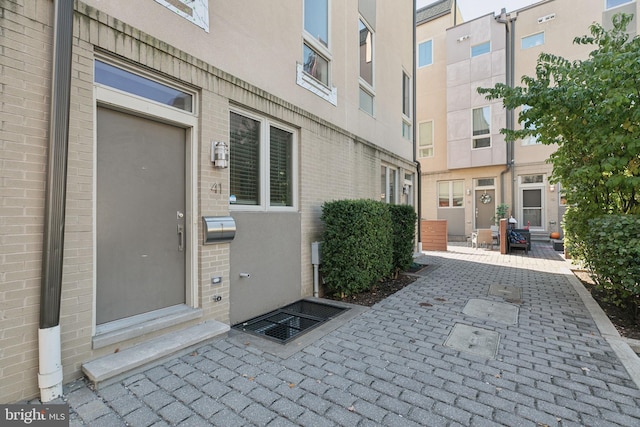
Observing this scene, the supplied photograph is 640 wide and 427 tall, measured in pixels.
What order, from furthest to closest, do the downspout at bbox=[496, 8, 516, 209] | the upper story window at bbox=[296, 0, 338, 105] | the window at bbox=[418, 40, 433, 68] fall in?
the window at bbox=[418, 40, 433, 68] → the downspout at bbox=[496, 8, 516, 209] → the upper story window at bbox=[296, 0, 338, 105]

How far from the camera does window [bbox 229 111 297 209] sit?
4.14 meters

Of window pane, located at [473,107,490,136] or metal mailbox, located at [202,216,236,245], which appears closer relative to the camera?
metal mailbox, located at [202,216,236,245]

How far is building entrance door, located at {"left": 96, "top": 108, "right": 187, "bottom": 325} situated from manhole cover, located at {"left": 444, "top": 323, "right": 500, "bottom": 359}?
126 inches

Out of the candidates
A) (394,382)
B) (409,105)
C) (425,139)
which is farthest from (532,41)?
(394,382)

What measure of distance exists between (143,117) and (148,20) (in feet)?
3.14

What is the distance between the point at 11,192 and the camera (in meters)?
2.21

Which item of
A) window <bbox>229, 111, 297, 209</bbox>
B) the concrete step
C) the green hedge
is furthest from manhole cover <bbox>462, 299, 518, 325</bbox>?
the concrete step

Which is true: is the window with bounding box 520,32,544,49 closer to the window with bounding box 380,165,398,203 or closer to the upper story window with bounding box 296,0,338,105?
the window with bounding box 380,165,398,203

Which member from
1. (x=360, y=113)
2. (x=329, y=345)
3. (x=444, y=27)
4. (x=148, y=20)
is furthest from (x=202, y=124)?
(x=444, y=27)

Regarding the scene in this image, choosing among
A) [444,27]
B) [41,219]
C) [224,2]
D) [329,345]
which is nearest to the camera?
[41,219]

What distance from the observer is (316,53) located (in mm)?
5684

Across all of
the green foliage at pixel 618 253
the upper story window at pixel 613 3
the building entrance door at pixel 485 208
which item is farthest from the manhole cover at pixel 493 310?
the upper story window at pixel 613 3

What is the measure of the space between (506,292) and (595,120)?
310cm

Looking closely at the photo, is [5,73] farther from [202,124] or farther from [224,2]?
[224,2]
